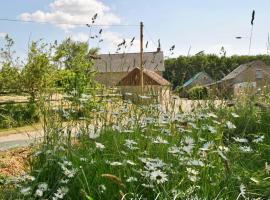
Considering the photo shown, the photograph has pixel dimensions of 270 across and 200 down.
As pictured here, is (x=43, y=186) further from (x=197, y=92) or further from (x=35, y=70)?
(x=35, y=70)

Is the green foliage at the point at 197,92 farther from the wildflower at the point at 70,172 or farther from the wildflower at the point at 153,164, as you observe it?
the wildflower at the point at 70,172

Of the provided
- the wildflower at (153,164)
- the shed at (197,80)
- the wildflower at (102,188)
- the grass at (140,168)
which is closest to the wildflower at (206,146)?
the grass at (140,168)

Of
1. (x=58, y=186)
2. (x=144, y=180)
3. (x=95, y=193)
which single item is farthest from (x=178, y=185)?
(x=58, y=186)

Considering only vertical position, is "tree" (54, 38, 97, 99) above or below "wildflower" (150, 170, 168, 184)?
above

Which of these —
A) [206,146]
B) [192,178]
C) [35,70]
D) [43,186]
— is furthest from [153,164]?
[35,70]

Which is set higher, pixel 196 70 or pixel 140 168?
pixel 196 70

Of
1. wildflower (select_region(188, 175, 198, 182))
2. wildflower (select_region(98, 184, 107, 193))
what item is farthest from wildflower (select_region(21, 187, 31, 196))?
wildflower (select_region(188, 175, 198, 182))

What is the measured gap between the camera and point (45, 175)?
3.21 meters

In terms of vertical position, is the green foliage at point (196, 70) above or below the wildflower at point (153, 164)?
above

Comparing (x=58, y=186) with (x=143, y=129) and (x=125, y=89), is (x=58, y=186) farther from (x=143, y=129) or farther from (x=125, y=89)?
(x=125, y=89)

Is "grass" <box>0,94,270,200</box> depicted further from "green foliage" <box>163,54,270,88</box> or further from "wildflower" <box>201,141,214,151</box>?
"green foliage" <box>163,54,270,88</box>

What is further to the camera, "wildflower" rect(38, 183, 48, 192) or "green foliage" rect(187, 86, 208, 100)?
"green foliage" rect(187, 86, 208, 100)

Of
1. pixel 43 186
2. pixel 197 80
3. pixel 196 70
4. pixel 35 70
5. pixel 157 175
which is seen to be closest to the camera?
pixel 157 175

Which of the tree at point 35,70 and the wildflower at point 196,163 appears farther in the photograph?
the tree at point 35,70
